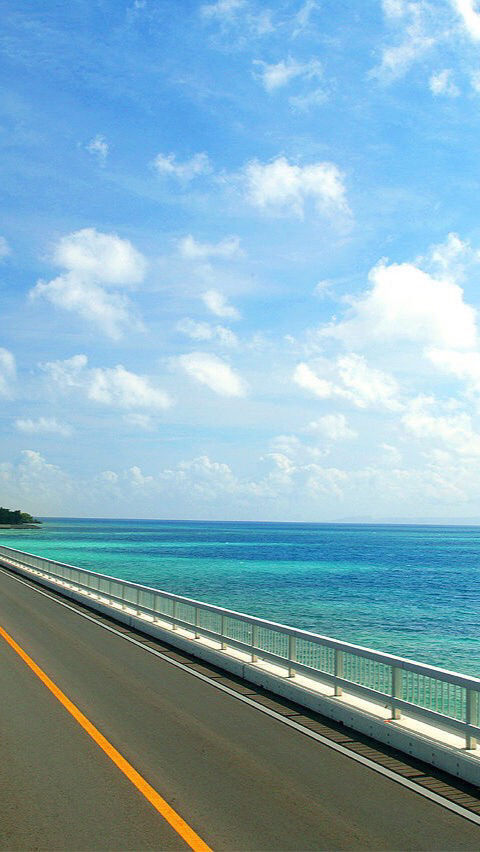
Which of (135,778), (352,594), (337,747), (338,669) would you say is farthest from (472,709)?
(352,594)

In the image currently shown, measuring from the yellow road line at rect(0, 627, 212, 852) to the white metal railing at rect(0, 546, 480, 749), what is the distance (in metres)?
3.43

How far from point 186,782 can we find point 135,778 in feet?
1.84

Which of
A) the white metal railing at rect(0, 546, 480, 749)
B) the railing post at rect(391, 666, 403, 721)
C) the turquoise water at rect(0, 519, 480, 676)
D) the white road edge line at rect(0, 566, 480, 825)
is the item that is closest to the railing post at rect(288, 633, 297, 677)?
the white metal railing at rect(0, 546, 480, 749)

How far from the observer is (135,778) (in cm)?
866

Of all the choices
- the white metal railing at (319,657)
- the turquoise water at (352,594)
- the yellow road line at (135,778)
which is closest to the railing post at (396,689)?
the white metal railing at (319,657)

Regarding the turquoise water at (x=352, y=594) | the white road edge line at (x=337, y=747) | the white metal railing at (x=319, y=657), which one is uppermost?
the white metal railing at (x=319, y=657)

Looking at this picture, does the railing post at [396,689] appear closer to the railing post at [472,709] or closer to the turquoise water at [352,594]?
the railing post at [472,709]

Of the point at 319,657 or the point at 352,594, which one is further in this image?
the point at 352,594

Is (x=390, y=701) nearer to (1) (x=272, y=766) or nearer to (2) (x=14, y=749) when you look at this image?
(1) (x=272, y=766)

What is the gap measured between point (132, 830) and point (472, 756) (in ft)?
13.2

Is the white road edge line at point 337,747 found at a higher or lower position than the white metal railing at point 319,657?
lower

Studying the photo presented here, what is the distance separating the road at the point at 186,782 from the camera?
708cm

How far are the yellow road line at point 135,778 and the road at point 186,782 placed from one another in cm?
7

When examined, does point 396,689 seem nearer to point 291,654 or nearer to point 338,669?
point 338,669
